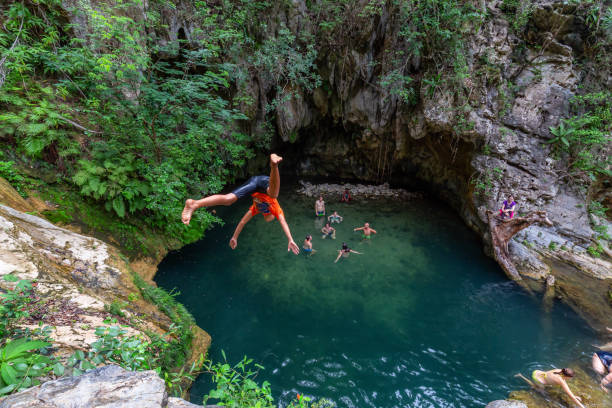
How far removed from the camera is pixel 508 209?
8383mm

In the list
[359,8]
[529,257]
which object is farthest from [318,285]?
[359,8]

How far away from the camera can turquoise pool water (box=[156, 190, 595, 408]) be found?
500 centimetres

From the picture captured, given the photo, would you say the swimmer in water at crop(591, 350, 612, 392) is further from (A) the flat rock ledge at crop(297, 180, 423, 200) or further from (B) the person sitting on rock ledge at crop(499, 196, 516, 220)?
(A) the flat rock ledge at crop(297, 180, 423, 200)

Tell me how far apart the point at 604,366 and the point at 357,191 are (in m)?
10.4

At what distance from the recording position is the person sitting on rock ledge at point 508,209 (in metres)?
8.36

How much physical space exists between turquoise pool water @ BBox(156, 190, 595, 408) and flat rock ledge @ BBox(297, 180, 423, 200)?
420 cm

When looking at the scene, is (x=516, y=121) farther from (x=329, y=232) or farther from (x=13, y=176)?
(x=13, y=176)

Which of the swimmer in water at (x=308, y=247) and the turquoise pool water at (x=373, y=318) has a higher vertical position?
the swimmer in water at (x=308, y=247)

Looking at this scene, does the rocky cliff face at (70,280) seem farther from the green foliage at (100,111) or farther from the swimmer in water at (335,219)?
the swimmer in water at (335,219)

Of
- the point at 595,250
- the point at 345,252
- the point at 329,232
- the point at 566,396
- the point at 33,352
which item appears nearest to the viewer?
the point at 33,352

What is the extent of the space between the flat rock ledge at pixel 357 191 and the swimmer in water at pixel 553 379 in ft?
30.4

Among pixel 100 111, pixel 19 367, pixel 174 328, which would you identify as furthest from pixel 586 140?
pixel 100 111

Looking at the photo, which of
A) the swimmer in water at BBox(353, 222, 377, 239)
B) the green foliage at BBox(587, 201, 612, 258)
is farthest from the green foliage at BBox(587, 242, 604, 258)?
the swimmer in water at BBox(353, 222, 377, 239)

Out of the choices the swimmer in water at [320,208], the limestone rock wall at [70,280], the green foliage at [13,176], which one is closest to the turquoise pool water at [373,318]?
the swimmer in water at [320,208]
